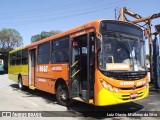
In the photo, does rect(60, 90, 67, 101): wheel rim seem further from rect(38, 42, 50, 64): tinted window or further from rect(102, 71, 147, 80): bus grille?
rect(102, 71, 147, 80): bus grille

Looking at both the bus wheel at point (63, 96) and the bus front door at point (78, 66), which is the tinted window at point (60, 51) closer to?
the bus front door at point (78, 66)

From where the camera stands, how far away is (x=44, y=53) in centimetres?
1195

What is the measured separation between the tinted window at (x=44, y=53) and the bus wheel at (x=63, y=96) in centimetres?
185

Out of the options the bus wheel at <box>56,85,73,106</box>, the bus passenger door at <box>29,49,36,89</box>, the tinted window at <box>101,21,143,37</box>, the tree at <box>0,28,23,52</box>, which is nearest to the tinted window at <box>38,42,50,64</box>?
the bus passenger door at <box>29,49,36,89</box>

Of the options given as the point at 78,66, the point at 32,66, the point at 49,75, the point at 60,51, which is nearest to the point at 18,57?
the point at 32,66

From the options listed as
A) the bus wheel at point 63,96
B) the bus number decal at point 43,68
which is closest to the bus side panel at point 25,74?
the bus number decal at point 43,68

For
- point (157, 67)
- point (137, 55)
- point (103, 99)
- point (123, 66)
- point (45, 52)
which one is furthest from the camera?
point (157, 67)

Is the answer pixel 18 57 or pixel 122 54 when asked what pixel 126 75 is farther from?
pixel 18 57

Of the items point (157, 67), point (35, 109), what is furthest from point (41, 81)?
point (157, 67)

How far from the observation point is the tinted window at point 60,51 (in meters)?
9.76

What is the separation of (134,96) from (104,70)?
1469mm

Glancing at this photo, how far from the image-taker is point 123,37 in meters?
8.31

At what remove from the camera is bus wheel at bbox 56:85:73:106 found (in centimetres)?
975

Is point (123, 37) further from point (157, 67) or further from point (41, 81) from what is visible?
point (157, 67)
